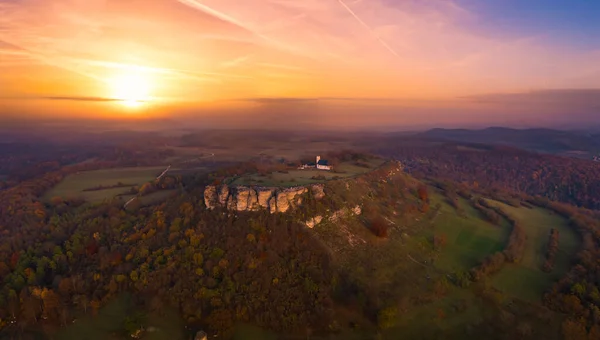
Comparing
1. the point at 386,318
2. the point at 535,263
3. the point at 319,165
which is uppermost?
the point at 319,165

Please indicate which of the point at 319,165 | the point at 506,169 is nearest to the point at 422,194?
the point at 319,165

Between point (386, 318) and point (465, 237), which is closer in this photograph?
point (386, 318)

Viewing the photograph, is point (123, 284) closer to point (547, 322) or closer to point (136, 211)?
point (136, 211)

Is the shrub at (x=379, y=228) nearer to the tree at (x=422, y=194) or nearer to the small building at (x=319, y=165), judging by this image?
the small building at (x=319, y=165)

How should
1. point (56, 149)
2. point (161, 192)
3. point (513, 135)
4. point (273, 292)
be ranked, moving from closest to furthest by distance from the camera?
point (273, 292)
point (161, 192)
point (56, 149)
point (513, 135)

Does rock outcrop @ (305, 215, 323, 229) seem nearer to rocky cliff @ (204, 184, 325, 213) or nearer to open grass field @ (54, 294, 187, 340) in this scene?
rocky cliff @ (204, 184, 325, 213)

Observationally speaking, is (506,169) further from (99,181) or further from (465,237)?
(99,181)

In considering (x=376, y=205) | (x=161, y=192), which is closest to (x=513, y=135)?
(x=376, y=205)

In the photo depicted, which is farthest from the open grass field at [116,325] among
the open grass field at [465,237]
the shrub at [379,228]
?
the open grass field at [465,237]
